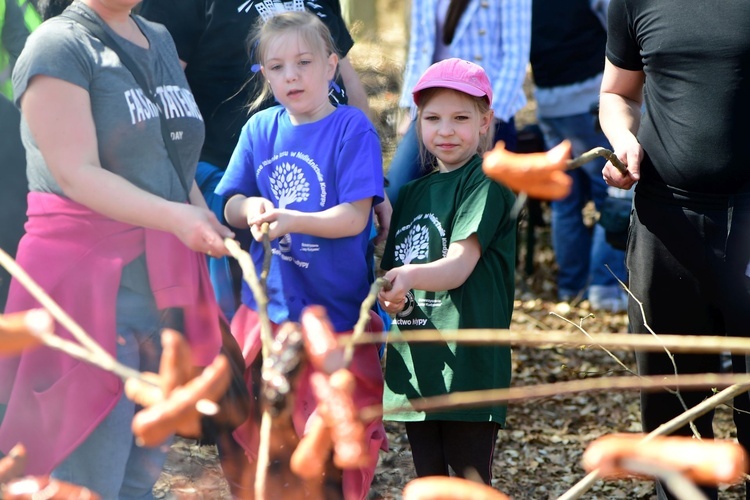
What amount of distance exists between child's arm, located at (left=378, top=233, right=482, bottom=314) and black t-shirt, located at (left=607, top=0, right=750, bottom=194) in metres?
0.56

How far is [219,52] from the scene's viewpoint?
→ 3.45 meters

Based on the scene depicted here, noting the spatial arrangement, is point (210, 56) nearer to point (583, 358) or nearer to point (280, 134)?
point (280, 134)

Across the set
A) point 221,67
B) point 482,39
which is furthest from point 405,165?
point 482,39

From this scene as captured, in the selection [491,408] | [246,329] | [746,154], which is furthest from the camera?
[246,329]

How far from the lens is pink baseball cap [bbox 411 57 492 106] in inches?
115

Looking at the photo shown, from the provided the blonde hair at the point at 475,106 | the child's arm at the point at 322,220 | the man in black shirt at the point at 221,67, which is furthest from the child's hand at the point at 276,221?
the man in black shirt at the point at 221,67

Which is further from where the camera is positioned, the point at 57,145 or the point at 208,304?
the point at 208,304

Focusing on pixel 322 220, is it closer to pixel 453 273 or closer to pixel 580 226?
pixel 453 273

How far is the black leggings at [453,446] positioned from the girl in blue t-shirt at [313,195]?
0.13 meters

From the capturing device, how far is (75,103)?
2.45 metres

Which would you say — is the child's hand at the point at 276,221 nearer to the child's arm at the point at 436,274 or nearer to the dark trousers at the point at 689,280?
the child's arm at the point at 436,274

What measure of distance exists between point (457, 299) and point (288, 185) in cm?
59

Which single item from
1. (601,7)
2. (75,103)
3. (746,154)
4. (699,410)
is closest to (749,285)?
(746,154)

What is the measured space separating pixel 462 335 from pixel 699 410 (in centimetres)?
39
